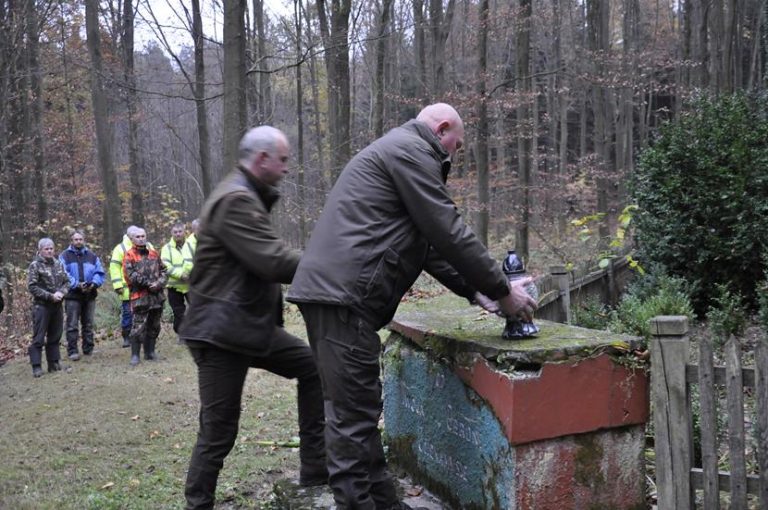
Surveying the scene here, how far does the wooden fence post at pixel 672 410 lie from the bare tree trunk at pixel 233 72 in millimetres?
8071

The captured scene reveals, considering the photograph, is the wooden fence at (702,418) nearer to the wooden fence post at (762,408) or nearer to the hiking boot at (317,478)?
the wooden fence post at (762,408)

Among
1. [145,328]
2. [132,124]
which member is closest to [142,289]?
[145,328]

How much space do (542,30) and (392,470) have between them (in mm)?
27599

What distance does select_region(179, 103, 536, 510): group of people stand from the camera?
326cm

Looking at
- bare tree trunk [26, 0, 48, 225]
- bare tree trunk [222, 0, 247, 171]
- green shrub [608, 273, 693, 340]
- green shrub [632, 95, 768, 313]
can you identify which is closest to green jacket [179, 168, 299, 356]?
green shrub [608, 273, 693, 340]

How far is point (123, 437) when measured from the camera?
6.89m

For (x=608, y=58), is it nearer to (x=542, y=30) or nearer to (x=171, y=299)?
(x=542, y=30)

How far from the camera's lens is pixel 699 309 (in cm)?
899

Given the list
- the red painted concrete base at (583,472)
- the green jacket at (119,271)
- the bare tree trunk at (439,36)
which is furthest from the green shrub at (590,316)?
the bare tree trunk at (439,36)

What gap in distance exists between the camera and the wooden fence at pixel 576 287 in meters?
7.42

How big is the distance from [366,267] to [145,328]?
27.3 ft

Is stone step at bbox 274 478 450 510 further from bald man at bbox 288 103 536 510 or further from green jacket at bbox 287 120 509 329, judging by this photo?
green jacket at bbox 287 120 509 329

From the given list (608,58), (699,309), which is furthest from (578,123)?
(699,309)

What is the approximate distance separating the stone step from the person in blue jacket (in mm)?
7928
